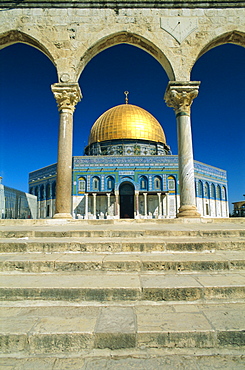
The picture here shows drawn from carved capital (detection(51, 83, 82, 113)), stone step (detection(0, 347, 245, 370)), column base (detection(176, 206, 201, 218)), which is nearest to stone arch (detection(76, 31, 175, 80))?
carved capital (detection(51, 83, 82, 113))

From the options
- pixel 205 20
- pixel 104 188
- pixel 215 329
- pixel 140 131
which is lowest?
pixel 215 329

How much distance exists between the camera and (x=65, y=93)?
7.22m

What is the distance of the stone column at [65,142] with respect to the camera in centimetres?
701

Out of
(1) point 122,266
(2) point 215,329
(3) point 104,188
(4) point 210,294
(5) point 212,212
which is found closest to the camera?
(2) point 215,329

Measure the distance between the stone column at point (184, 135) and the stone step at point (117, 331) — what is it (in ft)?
17.5

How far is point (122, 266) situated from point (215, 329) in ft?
4.14

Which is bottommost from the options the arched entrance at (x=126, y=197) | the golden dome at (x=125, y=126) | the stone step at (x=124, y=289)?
the stone step at (x=124, y=289)

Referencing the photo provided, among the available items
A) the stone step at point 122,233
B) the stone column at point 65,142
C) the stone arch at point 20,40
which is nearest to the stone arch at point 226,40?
the stone column at point 65,142

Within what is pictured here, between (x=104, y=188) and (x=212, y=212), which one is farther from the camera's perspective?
(x=212, y=212)

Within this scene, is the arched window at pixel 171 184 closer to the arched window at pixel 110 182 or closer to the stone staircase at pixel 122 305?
the arched window at pixel 110 182

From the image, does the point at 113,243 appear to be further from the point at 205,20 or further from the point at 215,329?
the point at 205,20

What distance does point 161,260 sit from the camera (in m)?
2.81

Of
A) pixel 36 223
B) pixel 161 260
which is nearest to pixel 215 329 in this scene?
pixel 161 260

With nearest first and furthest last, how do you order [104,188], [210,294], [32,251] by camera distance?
[210,294] → [32,251] → [104,188]
